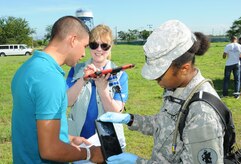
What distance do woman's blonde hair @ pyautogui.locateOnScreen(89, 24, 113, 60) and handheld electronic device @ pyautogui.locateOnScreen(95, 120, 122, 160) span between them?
995 mm

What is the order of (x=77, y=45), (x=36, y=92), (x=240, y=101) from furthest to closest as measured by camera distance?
1. (x=240, y=101)
2. (x=77, y=45)
3. (x=36, y=92)

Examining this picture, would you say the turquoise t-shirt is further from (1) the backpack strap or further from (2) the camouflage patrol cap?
(1) the backpack strap

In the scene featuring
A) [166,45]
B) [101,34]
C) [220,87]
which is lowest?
[220,87]

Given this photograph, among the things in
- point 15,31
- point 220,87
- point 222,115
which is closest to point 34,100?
point 222,115

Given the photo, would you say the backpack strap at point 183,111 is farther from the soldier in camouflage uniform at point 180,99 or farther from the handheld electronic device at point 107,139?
the handheld electronic device at point 107,139

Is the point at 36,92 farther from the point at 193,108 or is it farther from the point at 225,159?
the point at 225,159

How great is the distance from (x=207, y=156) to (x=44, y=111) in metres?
0.94

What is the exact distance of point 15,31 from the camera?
5834 centimetres

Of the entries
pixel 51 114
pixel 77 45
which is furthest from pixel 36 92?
pixel 77 45

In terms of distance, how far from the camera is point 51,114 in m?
1.96

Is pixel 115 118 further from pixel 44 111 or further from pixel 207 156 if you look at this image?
pixel 207 156

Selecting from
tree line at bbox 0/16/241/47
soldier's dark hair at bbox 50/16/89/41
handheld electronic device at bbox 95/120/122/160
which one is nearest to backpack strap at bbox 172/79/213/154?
handheld electronic device at bbox 95/120/122/160

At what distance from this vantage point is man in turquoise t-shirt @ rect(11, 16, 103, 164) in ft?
6.40

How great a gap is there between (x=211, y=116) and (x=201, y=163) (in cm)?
25
